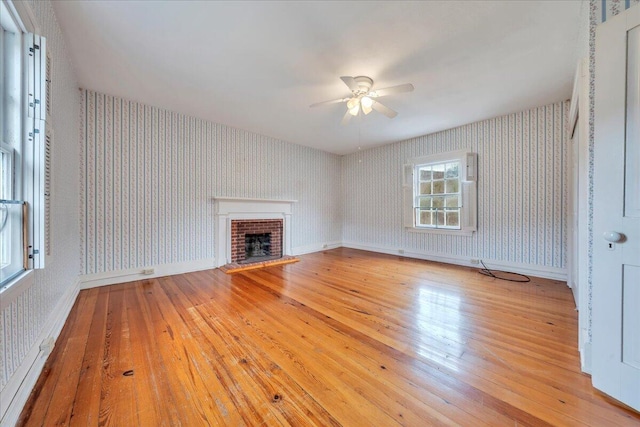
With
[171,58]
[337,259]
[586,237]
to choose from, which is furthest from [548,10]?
[337,259]

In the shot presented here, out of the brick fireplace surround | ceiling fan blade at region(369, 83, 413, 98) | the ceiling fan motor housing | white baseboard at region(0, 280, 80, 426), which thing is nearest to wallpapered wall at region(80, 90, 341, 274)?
the brick fireplace surround

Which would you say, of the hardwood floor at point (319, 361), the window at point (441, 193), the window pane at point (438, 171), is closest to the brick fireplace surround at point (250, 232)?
the hardwood floor at point (319, 361)

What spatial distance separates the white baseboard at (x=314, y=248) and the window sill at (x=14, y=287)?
4040mm

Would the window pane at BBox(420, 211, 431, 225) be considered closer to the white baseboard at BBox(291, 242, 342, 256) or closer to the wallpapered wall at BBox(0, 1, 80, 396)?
the white baseboard at BBox(291, 242, 342, 256)

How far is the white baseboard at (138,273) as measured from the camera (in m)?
2.98

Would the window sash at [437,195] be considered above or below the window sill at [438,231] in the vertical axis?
above

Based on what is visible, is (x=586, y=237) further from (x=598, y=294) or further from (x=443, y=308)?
(x=443, y=308)

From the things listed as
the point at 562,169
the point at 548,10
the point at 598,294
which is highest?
the point at 548,10

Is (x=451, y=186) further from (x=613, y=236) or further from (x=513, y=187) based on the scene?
(x=613, y=236)

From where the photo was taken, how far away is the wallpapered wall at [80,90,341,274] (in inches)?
120

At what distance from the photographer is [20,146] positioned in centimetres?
124

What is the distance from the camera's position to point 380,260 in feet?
15.4

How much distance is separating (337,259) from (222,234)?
2226 millimetres

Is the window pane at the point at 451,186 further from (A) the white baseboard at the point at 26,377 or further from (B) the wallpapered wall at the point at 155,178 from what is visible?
(A) the white baseboard at the point at 26,377
